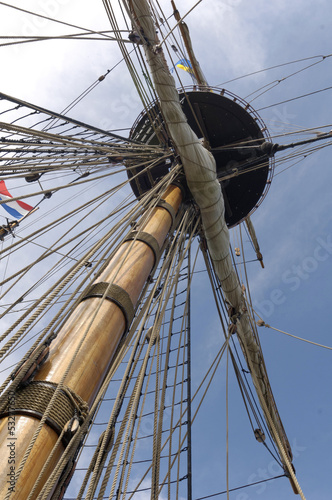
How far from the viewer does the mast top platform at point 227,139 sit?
721cm

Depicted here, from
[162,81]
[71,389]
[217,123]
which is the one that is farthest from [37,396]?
[217,123]

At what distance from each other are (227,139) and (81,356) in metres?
5.89

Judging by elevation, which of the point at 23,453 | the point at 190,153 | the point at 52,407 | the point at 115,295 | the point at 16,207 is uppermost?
the point at 16,207

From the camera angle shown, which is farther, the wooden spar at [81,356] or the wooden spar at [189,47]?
the wooden spar at [189,47]

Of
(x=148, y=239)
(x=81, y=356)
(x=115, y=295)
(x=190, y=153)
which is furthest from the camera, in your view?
(x=190, y=153)

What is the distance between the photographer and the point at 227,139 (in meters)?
7.68

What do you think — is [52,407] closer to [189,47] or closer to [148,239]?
[148,239]

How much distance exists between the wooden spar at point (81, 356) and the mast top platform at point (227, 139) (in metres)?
3.45

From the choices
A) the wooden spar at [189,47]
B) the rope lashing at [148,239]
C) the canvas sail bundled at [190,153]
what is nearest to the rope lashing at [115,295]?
the rope lashing at [148,239]

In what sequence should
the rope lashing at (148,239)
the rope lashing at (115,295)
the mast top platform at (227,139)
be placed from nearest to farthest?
the rope lashing at (115,295), the rope lashing at (148,239), the mast top platform at (227,139)

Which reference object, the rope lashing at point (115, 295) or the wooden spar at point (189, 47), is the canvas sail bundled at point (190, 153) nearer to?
the rope lashing at point (115, 295)

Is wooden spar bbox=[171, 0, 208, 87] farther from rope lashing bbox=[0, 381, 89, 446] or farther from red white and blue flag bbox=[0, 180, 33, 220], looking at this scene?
rope lashing bbox=[0, 381, 89, 446]

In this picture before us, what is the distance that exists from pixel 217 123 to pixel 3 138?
145 inches

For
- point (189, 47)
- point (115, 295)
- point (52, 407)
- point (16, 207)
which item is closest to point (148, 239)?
point (115, 295)
